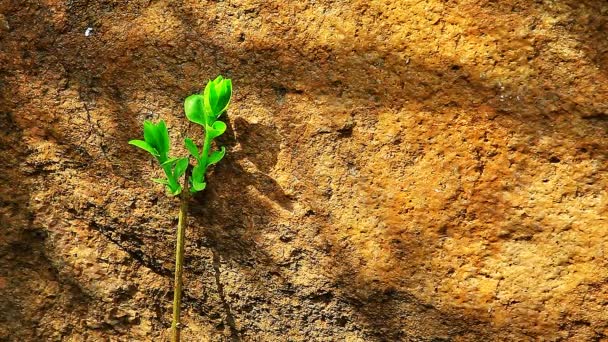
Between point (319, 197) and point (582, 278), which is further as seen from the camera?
point (319, 197)

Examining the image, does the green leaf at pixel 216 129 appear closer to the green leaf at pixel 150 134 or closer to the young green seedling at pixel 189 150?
the young green seedling at pixel 189 150

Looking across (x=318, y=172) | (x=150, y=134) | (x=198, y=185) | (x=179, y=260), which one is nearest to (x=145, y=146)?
(x=150, y=134)

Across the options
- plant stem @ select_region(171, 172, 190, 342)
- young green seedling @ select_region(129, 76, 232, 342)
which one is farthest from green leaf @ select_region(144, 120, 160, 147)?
plant stem @ select_region(171, 172, 190, 342)

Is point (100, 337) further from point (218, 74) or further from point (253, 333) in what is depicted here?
point (218, 74)

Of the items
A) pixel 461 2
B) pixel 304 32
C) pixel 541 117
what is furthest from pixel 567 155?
pixel 304 32

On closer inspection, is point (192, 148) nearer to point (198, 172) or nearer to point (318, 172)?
point (198, 172)
